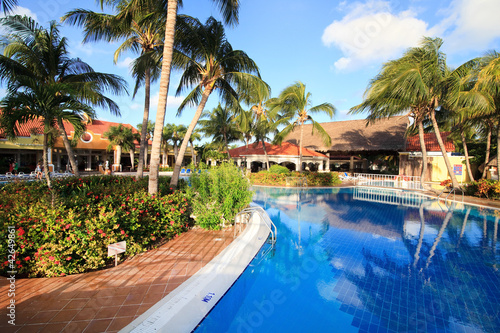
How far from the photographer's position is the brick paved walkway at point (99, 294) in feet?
8.64

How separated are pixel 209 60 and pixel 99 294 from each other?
25.9 feet

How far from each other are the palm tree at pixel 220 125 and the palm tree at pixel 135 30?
1322 centimetres

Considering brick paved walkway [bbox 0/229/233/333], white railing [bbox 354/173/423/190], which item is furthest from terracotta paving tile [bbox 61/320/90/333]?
white railing [bbox 354/173/423/190]

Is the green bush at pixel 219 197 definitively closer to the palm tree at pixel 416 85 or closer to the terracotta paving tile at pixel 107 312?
the terracotta paving tile at pixel 107 312

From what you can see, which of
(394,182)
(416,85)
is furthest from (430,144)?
(416,85)

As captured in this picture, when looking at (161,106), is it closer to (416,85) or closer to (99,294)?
(99,294)

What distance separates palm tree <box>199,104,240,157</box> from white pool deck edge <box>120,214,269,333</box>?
1921 centimetres

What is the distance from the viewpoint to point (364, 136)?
79.1 ft

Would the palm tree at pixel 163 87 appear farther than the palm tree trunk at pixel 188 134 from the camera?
No

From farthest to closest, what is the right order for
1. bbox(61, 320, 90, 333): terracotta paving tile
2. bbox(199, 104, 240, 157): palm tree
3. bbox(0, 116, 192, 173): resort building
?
1. bbox(199, 104, 240, 157): palm tree
2. bbox(0, 116, 192, 173): resort building
3. bbox(61, 320, 90, 333): terracotta paving tile

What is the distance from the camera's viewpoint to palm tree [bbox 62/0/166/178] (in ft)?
26.7

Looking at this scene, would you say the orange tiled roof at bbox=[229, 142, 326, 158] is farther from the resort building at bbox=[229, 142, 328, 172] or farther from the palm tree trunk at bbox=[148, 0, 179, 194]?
the palm tree trunk at bbox=[148, 0, 179, 194]

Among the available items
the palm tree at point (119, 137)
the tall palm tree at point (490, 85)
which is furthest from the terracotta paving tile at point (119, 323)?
the palm tree at point (119, 137)

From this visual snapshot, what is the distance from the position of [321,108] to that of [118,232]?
16028mm
